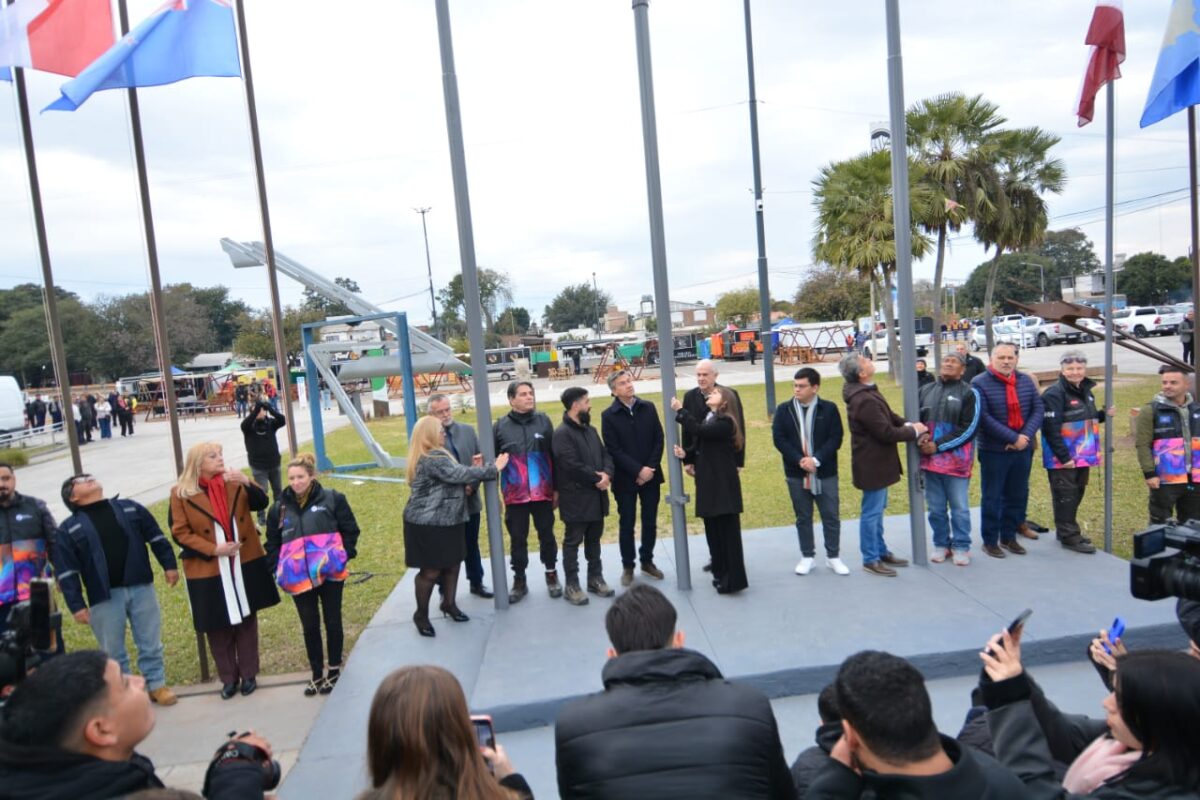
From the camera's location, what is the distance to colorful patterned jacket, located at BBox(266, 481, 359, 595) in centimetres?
479

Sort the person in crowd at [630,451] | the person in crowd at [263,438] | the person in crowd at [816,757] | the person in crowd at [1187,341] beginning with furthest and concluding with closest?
the person in crowd at [1187,341] → the person in crowd at [263,438] → the person in crowd at [630,451] → the person in crowd at [816,757]

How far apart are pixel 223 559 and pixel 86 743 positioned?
3.16m

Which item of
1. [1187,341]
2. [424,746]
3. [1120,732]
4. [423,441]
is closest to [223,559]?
[423,441]

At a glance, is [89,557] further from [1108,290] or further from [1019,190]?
[1019,190]

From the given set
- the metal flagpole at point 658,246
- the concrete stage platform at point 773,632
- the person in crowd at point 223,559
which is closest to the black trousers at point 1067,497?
the concrete stage platform at point 773,632

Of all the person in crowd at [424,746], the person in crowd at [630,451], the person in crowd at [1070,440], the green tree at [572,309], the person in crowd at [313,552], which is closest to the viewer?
the person in crowd at [424,746]

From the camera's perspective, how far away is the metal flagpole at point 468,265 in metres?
5.22

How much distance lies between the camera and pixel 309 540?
4844 millimetres

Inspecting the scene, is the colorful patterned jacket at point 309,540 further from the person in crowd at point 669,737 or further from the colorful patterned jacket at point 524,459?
the person in crowd at point 669,737

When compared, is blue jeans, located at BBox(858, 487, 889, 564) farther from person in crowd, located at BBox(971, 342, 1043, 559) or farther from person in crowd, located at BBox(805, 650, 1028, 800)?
person in crowd, located at BBox(805, 650, 1028, 800)

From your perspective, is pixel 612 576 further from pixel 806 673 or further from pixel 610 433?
pixel 806 673

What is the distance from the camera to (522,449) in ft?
19.2

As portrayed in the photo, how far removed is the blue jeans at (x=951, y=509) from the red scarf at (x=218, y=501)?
536 centimetres

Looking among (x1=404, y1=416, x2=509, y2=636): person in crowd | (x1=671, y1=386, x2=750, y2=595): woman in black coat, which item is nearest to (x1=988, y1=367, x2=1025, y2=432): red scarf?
(x1=671, y1=386, x2=750, y2=595): woman in black coat
